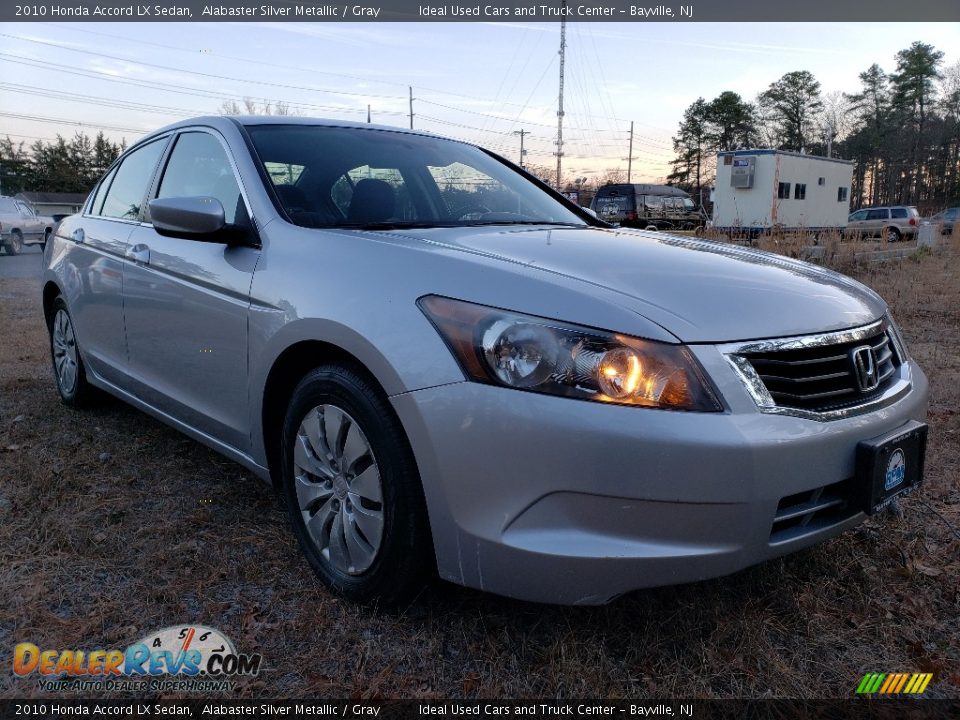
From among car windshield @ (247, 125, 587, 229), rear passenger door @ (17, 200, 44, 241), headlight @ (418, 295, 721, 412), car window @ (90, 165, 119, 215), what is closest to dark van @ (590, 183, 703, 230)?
rear passenger door @ (17, 200, 44, 241)

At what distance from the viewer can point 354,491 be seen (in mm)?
2123

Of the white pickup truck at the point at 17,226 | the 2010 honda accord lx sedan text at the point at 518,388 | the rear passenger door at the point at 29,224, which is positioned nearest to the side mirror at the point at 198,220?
the 2010 honda accord lx sedan text at the point at 518,388

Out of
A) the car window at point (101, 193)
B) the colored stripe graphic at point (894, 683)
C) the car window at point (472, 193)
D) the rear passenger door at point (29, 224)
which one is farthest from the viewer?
the rear passenger door at point (29, 224)

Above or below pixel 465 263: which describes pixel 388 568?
below

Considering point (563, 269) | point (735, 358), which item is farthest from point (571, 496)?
point (563, 269)

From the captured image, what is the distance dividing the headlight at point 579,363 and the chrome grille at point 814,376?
0.21 metres

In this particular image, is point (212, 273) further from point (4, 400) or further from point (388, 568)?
point (4, 400)

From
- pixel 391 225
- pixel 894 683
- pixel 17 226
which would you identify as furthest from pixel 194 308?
pixel 17 226

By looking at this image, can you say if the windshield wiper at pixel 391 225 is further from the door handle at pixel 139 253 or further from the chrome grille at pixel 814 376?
the chrome grille at pixel 814 376

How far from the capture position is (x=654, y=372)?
1.74 metres

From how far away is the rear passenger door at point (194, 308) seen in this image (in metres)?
2.58

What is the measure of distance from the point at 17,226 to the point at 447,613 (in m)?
21.0

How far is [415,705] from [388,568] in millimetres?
364

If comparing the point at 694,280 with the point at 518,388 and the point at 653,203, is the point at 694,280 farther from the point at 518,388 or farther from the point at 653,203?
the point at 653,203
